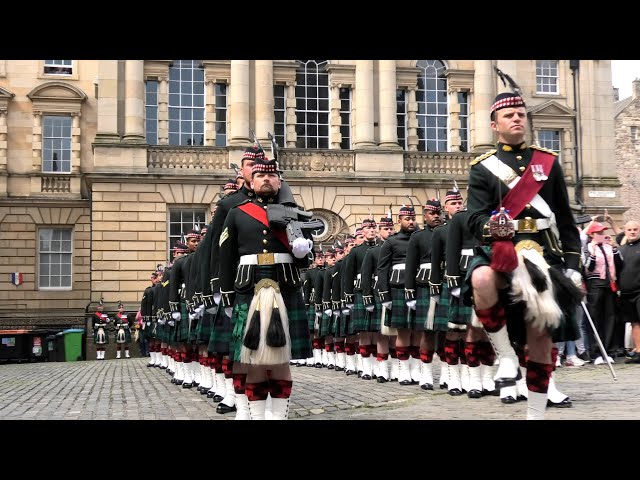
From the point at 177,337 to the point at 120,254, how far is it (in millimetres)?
19604

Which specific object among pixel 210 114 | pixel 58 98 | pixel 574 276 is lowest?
pixel 574 276

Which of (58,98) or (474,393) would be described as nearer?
(474,393)

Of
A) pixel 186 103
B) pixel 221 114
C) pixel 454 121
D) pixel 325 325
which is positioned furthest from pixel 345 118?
pixel 325 325

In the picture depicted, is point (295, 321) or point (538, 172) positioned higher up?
point (538, 172)

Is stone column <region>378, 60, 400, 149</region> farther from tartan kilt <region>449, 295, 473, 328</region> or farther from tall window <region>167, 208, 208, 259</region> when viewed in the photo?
tartan kilt <region>449, 295, 473, 328</region>

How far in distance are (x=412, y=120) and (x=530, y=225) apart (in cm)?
3193

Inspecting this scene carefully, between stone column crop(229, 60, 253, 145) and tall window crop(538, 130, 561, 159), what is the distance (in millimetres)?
13219

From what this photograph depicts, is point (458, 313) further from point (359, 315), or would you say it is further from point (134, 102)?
point (134, 102)

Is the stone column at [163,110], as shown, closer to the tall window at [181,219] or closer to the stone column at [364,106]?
the tall window at [181,219]

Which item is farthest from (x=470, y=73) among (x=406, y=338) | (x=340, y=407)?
(x=340, y=407)

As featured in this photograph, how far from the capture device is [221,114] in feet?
118

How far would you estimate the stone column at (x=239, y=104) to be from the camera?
3488cm
